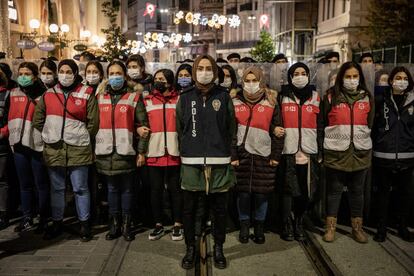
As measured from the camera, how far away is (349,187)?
20.0 ft

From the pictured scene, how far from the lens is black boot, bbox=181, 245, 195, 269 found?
5.26 metres

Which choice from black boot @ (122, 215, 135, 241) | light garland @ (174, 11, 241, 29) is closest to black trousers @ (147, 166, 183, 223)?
black boot @ (122, 215, 135, 241)

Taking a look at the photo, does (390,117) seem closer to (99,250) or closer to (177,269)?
(177,269)

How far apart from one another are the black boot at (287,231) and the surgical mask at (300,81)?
5.72ft

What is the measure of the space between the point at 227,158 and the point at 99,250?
2022 millimetres

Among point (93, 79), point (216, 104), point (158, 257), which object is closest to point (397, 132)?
point (216, 104)

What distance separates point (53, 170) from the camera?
5.97m

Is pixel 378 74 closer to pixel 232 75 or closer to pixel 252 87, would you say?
pixel 232 75

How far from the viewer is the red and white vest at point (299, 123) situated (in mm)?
5930

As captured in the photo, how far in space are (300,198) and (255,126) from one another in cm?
117

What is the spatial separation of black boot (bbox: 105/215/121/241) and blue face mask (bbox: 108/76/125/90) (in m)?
1.70

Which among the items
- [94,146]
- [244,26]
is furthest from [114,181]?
[244,26]

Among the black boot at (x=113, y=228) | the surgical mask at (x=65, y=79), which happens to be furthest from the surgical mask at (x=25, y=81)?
the black boot at (x=113, y=228)

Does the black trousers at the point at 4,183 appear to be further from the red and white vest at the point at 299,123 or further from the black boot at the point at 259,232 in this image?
the red and white vest at the point at 299,123
